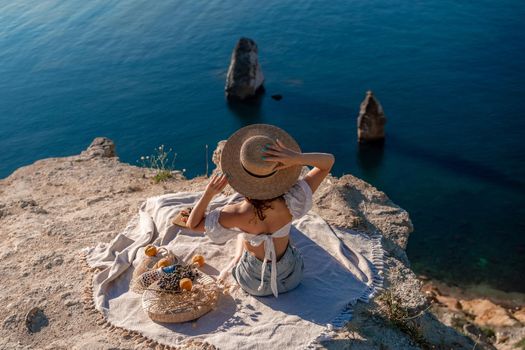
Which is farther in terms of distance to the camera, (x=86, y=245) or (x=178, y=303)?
(x=86, y=245)

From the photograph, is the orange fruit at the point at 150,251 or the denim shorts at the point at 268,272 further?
the orange fruit at the point at 150,251

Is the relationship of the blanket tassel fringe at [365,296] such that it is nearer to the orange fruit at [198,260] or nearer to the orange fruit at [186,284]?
the orange fruit at [186,284]

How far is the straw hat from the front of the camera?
6.90 meters

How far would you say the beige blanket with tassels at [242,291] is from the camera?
7.61 m

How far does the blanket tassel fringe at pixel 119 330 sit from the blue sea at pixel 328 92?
13.6m

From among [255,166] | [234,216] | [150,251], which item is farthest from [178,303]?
[255,166]

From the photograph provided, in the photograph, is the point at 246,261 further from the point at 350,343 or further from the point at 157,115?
the point at 157,115

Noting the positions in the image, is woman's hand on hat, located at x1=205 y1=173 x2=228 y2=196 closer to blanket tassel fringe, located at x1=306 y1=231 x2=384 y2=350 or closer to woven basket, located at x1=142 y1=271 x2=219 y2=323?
woven basket, located at x1=142 y1=271 x2=219 y2=323

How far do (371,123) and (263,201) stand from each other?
21.6 metres

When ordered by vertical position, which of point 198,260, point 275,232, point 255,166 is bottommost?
point 198,260

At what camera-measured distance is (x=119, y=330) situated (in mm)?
8055

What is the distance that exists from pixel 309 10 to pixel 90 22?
1849 cm

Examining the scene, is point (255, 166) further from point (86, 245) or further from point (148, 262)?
point (86, 245)

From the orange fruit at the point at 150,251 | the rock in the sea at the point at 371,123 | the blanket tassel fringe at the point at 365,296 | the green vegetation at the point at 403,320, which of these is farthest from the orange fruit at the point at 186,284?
the rock in the sea at the point at 371,123
